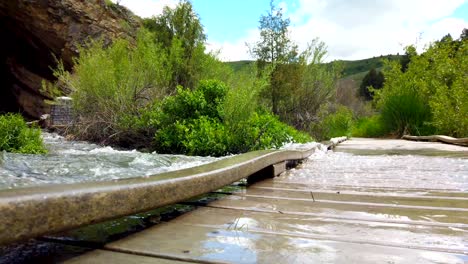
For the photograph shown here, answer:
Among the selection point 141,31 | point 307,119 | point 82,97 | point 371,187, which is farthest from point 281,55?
point 371,187

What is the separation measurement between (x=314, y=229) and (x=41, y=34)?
14.5 metres

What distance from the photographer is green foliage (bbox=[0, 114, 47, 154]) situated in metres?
5.02

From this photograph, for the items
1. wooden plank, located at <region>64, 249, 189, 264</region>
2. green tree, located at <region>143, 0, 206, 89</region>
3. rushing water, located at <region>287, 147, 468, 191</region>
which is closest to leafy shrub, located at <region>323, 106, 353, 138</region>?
green tree, located at <region>143, 0, 206, 89</region>

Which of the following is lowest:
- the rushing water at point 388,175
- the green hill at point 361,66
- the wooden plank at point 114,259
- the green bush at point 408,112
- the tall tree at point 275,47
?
the rushing water at point 388,175

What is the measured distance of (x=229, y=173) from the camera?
6.38ft

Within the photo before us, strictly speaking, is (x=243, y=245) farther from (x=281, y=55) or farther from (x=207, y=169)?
(x=281, y=55)

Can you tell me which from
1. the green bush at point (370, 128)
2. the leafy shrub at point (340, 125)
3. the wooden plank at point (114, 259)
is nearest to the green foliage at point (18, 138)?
the wooden plank at point (114, 259)

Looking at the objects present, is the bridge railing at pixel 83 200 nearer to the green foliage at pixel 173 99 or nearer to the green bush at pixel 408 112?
the green foliage at pixel 173 99

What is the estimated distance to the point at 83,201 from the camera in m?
1.00

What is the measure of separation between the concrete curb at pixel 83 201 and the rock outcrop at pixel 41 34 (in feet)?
35.1

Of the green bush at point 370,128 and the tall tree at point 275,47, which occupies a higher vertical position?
the tall tree at point 275,47

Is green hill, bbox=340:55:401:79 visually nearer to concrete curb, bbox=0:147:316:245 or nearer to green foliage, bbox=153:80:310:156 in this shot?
green foliage, bbox=153:80:310:156

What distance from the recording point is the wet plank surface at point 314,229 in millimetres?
1066

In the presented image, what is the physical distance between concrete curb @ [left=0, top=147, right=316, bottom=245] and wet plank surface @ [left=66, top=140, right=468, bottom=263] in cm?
11
